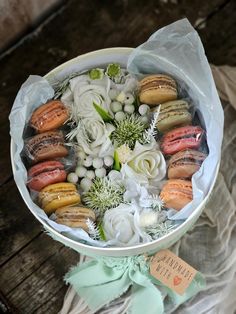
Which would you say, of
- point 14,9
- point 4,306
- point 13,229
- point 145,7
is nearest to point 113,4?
point 145,7

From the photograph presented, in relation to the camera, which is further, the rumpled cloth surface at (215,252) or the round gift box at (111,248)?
the rumpled cloth surface at (215,252)

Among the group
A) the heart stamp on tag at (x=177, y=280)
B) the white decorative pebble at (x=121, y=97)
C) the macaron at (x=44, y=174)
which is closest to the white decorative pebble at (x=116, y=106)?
the white decorative pebble at (x=121, y=97)

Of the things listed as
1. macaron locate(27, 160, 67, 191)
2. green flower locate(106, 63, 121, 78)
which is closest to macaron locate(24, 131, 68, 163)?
macaron locate(27, 160, 67, 191)

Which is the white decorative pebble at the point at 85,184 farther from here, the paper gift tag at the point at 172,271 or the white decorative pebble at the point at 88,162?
the paper gift tag at the point at 172,271

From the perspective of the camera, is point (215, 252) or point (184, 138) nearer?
point (184, 138)

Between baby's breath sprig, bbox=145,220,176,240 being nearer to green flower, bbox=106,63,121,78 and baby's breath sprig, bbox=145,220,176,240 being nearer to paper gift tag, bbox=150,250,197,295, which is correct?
paper gift tag, bbox=150,250,197,295

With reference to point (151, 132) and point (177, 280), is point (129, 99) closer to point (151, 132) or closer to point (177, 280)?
point (151, 132)

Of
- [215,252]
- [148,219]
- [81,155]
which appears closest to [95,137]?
[81,155]
